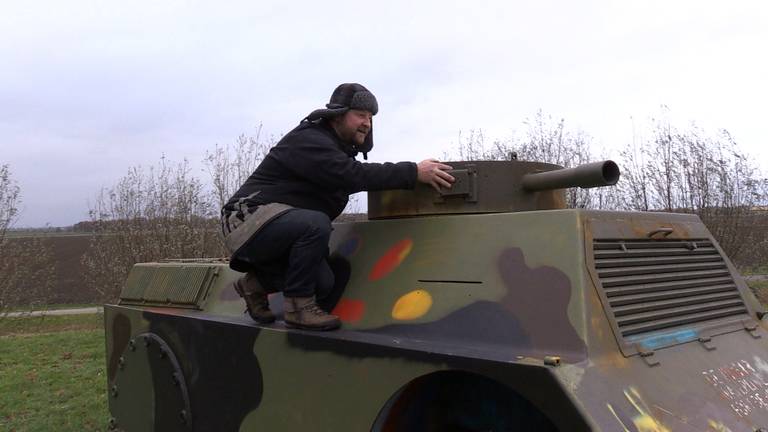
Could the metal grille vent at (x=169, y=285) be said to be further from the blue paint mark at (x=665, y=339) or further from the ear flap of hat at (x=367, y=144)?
the blue paint mark at (x=665, y=339)

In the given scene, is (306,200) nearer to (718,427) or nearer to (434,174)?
(434,174)

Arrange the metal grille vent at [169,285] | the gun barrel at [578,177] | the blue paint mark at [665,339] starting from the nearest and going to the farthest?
the blue paint mark at [665,339] → the gun barrel at [578,177] → the metal grille vent at [169,285]

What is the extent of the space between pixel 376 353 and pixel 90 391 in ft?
20.4

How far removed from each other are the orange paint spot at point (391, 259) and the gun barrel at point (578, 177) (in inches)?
27.4

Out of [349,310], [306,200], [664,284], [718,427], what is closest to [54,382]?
[306,200]

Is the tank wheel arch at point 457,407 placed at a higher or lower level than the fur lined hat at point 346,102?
lower

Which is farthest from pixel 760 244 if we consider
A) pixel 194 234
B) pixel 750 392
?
pixel 750 392

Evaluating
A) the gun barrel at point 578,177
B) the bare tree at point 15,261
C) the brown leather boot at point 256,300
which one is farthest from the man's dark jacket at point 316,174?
the bare tree at point 15,261

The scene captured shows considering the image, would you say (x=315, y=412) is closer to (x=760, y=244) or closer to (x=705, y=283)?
(x=705, y=283)

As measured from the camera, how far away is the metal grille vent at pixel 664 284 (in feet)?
8.70

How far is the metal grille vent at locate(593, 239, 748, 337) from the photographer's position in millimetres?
2652

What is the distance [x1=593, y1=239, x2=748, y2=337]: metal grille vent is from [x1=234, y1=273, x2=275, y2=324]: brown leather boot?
1665mm

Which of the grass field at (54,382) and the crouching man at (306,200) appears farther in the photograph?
the grass field at (54,382)

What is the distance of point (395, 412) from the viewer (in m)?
2.69
